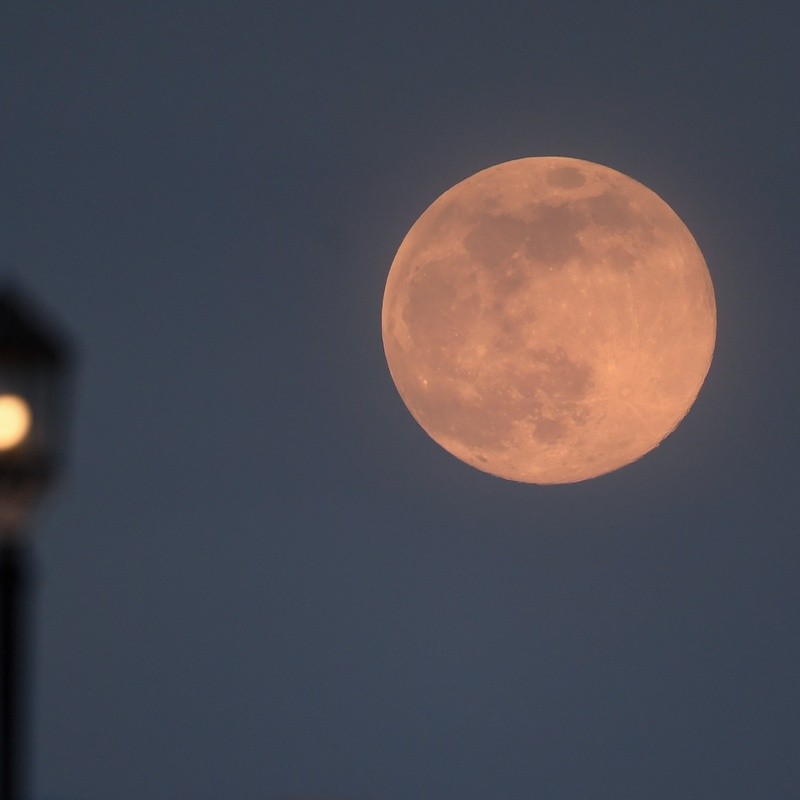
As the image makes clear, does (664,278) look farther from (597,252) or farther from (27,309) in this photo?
(27,309)

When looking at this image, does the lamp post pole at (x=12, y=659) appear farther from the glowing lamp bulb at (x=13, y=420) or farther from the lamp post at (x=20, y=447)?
the glowing lamp bulb at (x=13, y=420)

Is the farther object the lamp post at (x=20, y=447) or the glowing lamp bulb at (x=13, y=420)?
the glowing lamp bulb at (x=13, y=420)

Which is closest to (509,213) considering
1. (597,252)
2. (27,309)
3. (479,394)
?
(597,252)

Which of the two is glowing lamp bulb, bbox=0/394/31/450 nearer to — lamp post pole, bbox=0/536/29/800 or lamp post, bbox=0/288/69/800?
lamp post, bbox=0/288/69/800

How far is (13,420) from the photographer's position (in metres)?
5.25

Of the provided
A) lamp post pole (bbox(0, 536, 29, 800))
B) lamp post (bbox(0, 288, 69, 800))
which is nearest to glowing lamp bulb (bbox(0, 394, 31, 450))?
lamp post (bbox(0, 288, 69, 800))

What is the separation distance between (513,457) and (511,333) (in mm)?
1565

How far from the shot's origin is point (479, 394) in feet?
52.2

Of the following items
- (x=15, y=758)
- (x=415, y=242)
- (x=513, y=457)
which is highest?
(x=415, y=242)

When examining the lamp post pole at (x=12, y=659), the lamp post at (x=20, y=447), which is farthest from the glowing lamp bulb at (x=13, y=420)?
the lamp post pole at (x=12, y=659)

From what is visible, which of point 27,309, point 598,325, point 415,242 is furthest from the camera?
point 415,242

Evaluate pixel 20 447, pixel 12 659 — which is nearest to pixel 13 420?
pixel 20 447

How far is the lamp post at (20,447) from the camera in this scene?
16.4 feet

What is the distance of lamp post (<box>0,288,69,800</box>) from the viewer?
500 cm
